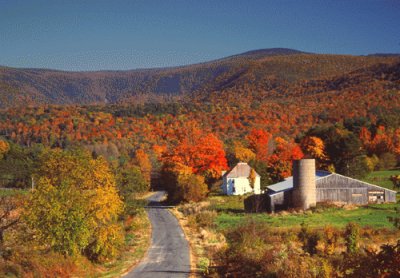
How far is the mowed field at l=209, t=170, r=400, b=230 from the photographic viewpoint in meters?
43.7

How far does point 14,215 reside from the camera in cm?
3338

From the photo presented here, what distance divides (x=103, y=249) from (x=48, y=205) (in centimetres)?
482

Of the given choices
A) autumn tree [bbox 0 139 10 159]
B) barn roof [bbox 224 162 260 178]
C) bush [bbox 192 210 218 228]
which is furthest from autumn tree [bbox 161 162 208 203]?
autumn tree [bbox 0 139 10 159]

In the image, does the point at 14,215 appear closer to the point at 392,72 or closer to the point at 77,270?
the point at 77,270

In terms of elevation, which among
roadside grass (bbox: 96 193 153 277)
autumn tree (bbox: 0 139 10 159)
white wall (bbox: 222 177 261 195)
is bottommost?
roadside grass (bbox: 96 193 153 277)

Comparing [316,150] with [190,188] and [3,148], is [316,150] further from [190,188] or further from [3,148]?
[3,148]

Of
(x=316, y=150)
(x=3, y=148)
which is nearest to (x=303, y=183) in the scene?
(x=316, y=150)

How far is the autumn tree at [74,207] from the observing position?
28.4 meters

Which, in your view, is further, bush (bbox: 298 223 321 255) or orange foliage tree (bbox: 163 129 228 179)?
orange foliage tree (bbox: 163 129 228 179)

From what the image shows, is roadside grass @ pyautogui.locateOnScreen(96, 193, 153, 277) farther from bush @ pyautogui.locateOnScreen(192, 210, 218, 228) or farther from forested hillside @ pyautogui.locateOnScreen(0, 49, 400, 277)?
bush @ pyautogui.locateOnScreen(192, 210, 218, 228)

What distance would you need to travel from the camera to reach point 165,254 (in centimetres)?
3300

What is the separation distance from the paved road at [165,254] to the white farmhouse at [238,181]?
2299cm

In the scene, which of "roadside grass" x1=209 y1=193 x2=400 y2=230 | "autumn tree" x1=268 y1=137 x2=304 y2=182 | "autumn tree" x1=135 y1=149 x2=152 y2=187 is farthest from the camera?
"autumn tree" x1=135 y1=149 x2=152 y2=187

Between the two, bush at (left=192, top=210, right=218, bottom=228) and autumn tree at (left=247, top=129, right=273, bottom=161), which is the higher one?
autumn tree at (left=247, top=129, right=273, bottom=161)
